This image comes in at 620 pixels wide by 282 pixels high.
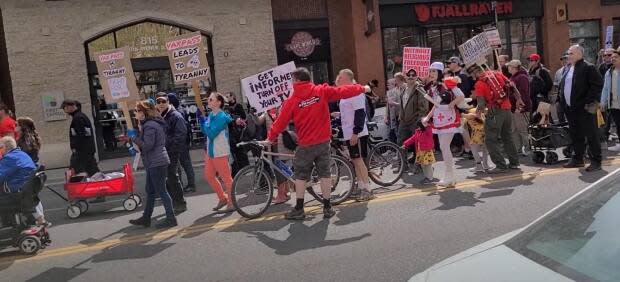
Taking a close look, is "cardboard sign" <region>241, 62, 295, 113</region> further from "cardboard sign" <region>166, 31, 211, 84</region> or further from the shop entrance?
the shop entrance

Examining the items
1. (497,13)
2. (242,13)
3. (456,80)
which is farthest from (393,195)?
(497,13)

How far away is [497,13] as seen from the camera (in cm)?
2161

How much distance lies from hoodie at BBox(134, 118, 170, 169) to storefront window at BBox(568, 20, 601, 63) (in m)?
19.3

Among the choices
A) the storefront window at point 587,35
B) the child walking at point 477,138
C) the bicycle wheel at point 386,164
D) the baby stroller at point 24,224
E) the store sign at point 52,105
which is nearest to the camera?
the baby stroller at point 24,224

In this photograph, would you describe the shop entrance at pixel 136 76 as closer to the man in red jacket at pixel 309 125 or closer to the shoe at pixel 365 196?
the shoe at pixel 365 196

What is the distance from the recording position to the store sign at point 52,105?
17.0 metres

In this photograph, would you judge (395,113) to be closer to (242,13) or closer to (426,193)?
(426,193)

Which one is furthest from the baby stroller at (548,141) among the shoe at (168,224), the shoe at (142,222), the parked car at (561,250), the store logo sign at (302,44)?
the store logo sign at (302,44)

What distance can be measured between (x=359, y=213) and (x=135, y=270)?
9.62 feet

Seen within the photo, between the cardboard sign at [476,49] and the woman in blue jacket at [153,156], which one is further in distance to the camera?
the cardboard sign at [476,49]

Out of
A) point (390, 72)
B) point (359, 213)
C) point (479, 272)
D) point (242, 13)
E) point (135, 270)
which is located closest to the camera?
point (479, 272)

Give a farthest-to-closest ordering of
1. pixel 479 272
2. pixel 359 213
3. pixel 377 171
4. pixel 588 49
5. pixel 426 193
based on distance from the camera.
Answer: pixel 588 49 < pixel 377 171 < pixel 426 193 < pixel 359 213 < pixel 479 272

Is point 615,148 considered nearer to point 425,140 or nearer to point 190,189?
point 425,140

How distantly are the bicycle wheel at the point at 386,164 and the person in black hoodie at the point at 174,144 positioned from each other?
2893mm
